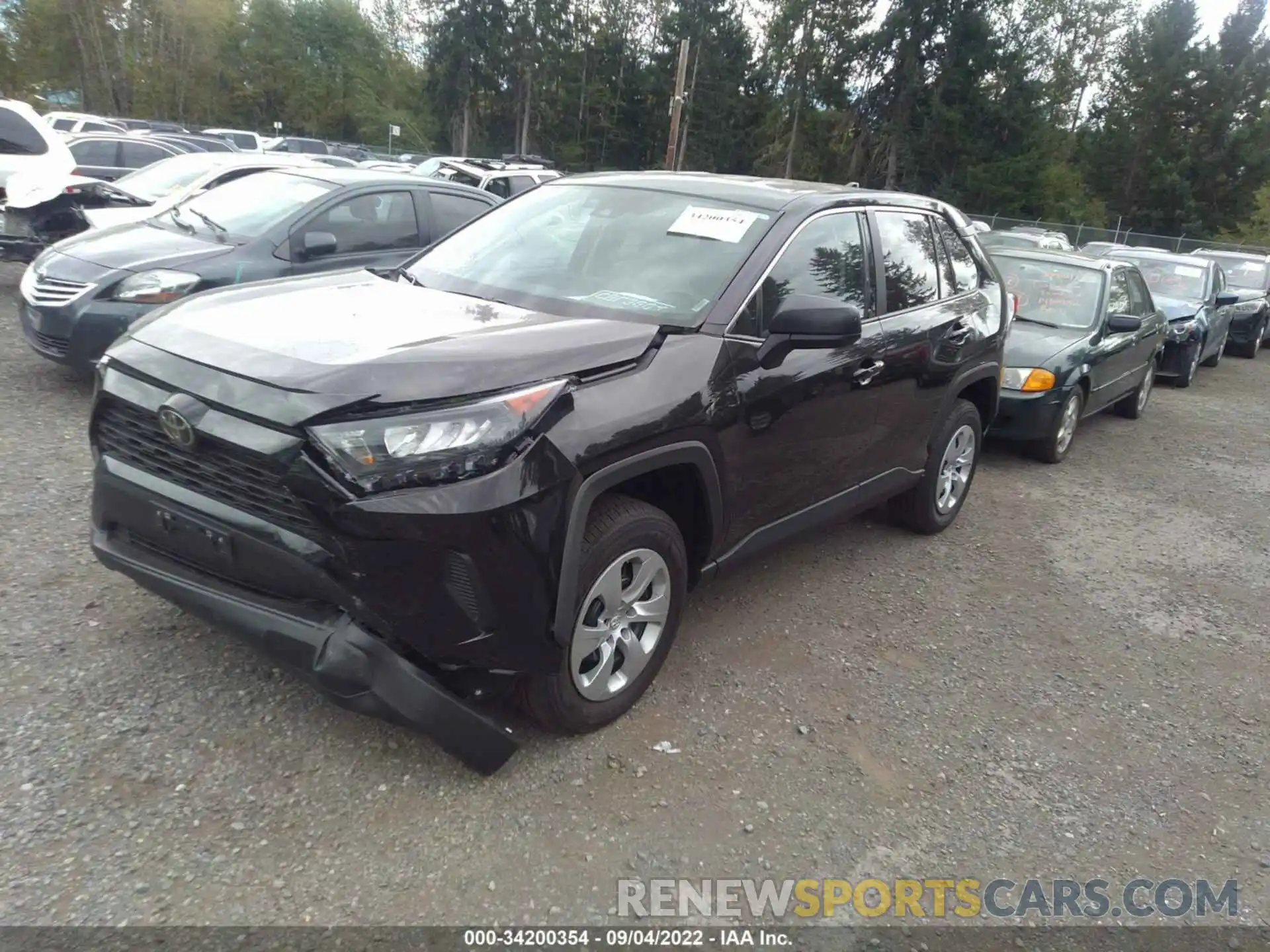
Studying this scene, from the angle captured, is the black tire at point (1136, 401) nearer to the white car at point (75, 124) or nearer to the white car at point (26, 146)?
the white car at point (26, 146)

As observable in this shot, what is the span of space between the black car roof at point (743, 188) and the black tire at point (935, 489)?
4.11ft

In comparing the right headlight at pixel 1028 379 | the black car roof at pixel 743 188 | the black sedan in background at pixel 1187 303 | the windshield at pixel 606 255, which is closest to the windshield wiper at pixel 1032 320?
the right headlight at pixel 1028 379

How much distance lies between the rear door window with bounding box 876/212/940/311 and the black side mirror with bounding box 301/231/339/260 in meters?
3.78

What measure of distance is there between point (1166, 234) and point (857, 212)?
4680 centimetres

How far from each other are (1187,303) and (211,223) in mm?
11301

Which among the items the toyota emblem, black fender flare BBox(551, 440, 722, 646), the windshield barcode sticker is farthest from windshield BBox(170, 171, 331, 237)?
black fender flare BBox(551, 440, 722, 646)

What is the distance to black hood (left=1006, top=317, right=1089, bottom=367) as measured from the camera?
7.14 meters

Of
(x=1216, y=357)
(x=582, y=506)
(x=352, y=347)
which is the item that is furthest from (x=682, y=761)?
(x=1216, y=357)

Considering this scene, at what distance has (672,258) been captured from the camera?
3.68 meters

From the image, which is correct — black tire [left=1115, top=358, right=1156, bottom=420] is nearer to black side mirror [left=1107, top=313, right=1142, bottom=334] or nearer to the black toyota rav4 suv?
black side mirror [left=1107, top=313, right=1142, bottom=334]

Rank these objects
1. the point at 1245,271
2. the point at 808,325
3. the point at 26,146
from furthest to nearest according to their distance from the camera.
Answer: the point at 1245,271 → the point at 26,146 → the point at 808,325

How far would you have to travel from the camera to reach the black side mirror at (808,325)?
333 centimetres

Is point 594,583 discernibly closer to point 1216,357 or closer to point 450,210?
point 450,210

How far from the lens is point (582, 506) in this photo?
9.08 feet
